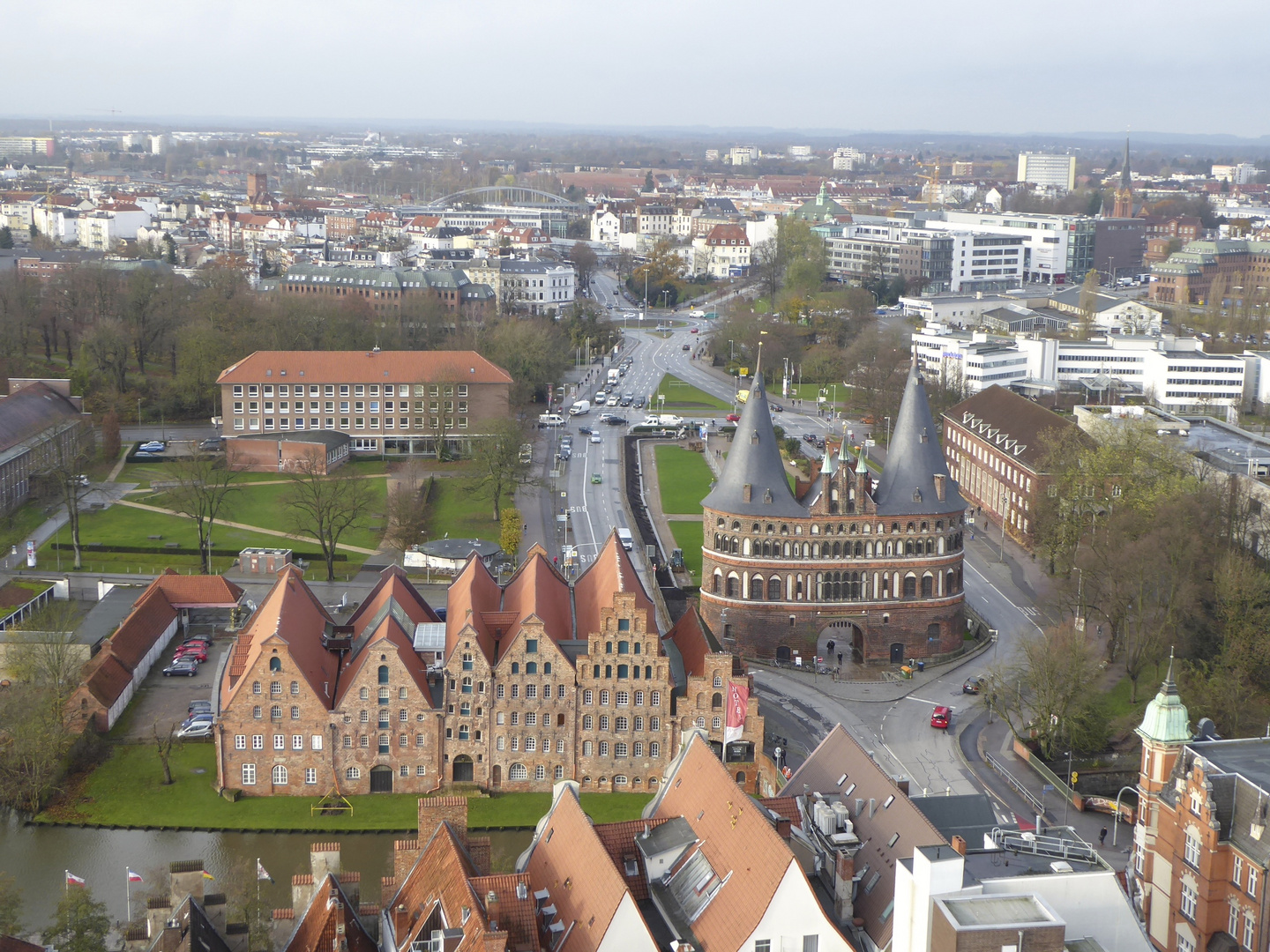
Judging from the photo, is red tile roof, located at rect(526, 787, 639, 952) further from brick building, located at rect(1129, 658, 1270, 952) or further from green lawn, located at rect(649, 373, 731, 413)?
green lawn, located at rect(649, 373, 731, 413)

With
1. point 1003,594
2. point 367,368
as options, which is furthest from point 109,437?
point 1003,594

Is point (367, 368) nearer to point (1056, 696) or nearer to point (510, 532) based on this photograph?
point (510, 532)

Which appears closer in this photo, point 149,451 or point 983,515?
point 983,515

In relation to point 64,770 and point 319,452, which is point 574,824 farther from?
point 319,452

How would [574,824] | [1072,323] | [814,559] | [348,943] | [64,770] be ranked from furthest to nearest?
1. [1072,323]
2. [814,559]
3. [64,770]
4. [574,824]
5. [348,943]

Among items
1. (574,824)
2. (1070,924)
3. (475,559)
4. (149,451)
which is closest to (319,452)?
(149,451)
